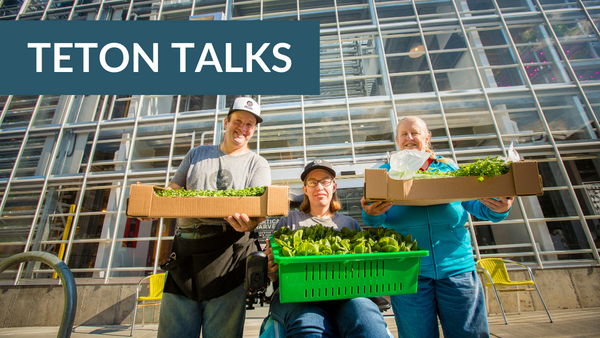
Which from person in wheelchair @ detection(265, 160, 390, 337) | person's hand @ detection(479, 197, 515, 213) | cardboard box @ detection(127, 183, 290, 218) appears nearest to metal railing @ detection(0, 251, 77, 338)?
cardboard box @ detection(127, 183, 290, 218)

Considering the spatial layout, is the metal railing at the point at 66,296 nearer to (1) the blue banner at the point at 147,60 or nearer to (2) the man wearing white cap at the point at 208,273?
(2) the man wearing white cap at the point at 208,273

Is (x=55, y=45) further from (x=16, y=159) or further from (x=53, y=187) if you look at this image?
(x=16, y=159)

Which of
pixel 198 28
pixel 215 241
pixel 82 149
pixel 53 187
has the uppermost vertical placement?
pixel 198 28

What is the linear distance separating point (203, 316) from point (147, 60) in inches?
163

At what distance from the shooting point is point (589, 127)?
16.7 feet

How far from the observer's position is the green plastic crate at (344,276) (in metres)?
1.06

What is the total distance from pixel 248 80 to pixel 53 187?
220 inches

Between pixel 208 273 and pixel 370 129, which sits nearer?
pixel 208 273

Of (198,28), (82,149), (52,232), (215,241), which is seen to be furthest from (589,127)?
(52,232)

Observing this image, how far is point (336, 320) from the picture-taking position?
1.23 meters

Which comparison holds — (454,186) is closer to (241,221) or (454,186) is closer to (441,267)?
(441,267)

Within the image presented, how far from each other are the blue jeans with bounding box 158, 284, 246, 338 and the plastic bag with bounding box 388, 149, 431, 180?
1.14 metres

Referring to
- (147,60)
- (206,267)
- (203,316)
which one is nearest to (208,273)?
(206,267)

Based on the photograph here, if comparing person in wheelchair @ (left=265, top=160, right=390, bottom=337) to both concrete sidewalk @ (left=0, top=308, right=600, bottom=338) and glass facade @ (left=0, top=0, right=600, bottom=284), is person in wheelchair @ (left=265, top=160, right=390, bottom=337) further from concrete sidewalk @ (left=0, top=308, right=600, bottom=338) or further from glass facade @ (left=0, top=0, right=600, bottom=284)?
glass facade @ (left=0, top=0, right=600, bottom=284)
